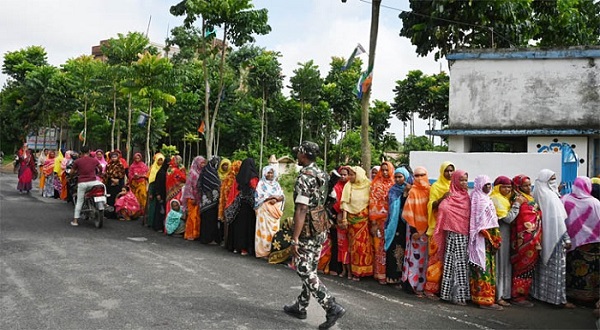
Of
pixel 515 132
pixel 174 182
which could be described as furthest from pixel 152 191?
pixel 515 132

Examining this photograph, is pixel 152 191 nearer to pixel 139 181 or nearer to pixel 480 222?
pixel 139 181

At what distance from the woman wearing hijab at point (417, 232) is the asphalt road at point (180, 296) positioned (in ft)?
0.76

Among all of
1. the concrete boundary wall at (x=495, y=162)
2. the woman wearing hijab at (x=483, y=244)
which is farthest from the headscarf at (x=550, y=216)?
the concrete boundary wall at (x=495, y=162)

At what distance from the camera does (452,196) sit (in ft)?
18.0

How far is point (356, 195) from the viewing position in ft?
20.7

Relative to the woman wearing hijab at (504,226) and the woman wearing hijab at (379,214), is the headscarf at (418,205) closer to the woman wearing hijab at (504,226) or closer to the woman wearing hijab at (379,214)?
the woman wearing hijab at (379,214)

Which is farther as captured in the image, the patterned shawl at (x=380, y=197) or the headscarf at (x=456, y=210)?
the patterned shawl at (x=380, y=197)

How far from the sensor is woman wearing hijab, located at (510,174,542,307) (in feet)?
17.8

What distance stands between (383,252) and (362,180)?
0.98 m

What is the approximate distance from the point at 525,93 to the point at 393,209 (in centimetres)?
925

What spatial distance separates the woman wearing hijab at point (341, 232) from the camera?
21.1 feet

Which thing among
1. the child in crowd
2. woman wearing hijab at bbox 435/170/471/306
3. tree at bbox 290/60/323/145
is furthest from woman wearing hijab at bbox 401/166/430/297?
tree at bbox 290/60/323/145

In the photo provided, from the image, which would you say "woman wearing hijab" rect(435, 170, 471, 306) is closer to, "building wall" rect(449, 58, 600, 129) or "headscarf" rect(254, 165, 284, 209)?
"headscarf" rect(254, 165, 284, 209)

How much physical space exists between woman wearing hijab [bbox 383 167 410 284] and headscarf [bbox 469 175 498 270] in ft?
2.93
